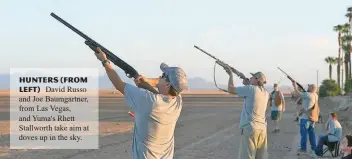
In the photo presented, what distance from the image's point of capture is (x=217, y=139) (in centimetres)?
1764

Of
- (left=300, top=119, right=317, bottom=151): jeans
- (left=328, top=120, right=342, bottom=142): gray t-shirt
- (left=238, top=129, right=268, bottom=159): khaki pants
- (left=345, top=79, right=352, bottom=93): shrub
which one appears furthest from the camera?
(left=345, top=79, right=352, bottom=93): shrub

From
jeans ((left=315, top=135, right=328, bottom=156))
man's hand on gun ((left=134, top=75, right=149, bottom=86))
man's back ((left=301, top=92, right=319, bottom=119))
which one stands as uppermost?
man's hand on gun ((left=134, top=75, right=149, bottom=86))

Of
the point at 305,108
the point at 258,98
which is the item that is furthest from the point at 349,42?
the point at 258,98

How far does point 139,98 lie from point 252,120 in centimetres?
359

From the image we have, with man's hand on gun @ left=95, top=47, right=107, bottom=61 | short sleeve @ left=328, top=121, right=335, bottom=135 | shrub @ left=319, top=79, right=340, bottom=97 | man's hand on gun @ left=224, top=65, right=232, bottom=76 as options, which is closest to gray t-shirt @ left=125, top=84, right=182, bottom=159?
man's hand on gun @ left=95, top=47, right=107, bottom=61

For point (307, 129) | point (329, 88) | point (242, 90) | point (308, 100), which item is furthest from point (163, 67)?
point (329, 88)

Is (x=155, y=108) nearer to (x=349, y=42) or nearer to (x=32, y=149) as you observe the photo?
(x=32, y=149)

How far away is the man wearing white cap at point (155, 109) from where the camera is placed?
4578 millimetres

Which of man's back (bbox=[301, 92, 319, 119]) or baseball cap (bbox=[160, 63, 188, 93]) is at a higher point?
baseball cap (bbox=[160, 63, 188, 93])

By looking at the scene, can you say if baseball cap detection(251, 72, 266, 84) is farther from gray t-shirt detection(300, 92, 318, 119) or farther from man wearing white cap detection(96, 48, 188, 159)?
gray t-shirt detection(300, 92, 318, 119)

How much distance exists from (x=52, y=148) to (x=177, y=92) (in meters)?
10.9

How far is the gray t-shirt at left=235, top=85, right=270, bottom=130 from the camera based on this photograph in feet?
25.8

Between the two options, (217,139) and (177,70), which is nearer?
(177,70)

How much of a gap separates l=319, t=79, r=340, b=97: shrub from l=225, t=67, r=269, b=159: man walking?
56.2 meters
